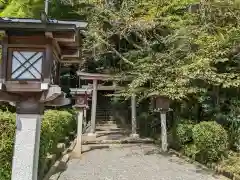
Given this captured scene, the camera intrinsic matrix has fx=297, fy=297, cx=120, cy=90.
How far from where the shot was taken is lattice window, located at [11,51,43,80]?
15.1 ft

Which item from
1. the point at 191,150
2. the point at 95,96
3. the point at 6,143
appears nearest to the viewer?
the point at 6,143

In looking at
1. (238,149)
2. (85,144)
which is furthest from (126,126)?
(238,149)

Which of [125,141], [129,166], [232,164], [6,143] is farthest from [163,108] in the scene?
[6,143]

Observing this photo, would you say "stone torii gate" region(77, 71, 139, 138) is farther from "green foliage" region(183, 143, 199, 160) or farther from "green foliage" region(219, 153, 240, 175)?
"green foliage" region(219, 153, 240, 175)

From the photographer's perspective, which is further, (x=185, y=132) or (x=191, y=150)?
(x=185, y=132)

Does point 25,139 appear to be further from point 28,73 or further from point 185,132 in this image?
point 185,132

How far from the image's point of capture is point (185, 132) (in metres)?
11.1

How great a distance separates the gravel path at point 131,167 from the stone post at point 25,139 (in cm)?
349

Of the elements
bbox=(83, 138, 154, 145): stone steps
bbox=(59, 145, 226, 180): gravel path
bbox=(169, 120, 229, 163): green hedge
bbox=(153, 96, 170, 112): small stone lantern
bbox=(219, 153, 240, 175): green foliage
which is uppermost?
bbox=(153, 96, 170, 112): small stone lantern

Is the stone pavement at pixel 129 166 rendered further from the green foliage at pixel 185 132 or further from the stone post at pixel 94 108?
the stone post at pixel 94 108

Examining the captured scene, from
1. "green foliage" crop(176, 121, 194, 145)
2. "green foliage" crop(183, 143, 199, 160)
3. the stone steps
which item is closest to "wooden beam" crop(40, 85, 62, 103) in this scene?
"green foliage" crop(183, 143, 199, 160)

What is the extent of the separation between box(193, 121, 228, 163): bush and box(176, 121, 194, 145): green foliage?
44.4 inches

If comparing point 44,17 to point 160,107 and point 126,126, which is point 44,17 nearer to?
point 160,107

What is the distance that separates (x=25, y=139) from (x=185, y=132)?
750 centimetres
